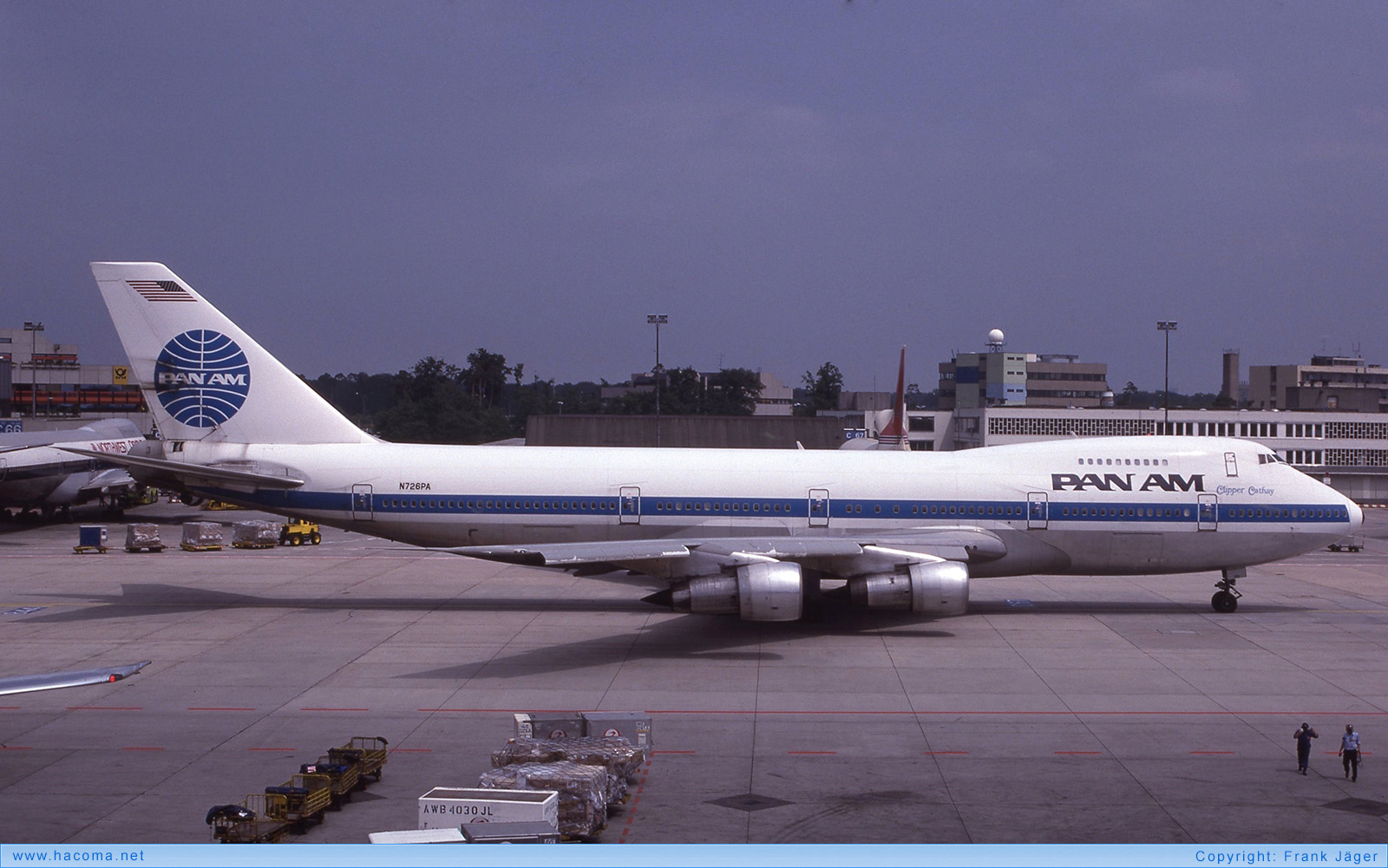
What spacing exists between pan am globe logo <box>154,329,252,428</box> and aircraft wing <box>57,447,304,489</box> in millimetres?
1511

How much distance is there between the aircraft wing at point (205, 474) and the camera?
28391 mm

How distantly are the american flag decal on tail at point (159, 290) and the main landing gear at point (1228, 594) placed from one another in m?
29.5

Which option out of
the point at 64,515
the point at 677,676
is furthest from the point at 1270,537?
the point at 64,515

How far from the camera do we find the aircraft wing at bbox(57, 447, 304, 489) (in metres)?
28.4

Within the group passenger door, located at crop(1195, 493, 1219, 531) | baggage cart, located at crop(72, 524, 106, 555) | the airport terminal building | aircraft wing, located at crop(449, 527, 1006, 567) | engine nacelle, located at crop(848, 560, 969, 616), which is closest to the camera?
aircraft wing, located at crop(449, 527, 1006, 567)

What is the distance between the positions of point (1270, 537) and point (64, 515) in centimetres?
5523

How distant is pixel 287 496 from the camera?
2966cm

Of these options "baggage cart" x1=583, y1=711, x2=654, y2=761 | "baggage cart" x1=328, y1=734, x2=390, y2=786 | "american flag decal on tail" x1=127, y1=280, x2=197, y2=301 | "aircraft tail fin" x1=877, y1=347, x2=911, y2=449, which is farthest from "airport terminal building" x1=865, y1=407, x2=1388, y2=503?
"baggage cart" x1=328, y1=734, x2=390, y2=786

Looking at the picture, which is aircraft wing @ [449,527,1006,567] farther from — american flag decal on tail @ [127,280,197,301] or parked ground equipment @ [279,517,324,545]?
parked ground equipment @ [279,517,324,545]

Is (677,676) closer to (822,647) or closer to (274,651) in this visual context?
(822,647)

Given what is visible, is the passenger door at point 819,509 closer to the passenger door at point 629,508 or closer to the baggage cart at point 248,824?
the passenger door at point 629,508

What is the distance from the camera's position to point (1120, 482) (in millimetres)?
29719

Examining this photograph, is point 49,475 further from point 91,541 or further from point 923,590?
point 923,590

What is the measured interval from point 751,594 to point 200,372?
55.0 ft
